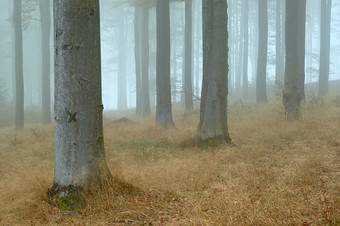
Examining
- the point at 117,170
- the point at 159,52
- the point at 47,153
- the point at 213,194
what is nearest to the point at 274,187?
the point at 213,194

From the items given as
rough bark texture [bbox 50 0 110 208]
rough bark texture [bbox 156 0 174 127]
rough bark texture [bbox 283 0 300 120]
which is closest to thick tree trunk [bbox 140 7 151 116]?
rough bark texture [bbox 156 0 174 127]

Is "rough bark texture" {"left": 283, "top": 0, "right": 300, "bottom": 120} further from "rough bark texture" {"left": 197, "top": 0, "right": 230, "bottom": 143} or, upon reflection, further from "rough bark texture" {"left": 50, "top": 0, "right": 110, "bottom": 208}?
"rough bark texture" {"left": 50, "top": 0, "right": 110, "bottom": 208}

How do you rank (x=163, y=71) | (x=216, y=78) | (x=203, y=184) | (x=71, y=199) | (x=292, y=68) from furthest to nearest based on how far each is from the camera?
(x=163, y=71) → (x=292, y=68) → (x=216, y=78) → (x=203, y=184) → (x=71, y=199)

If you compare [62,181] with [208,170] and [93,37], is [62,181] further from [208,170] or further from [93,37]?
[208,170]

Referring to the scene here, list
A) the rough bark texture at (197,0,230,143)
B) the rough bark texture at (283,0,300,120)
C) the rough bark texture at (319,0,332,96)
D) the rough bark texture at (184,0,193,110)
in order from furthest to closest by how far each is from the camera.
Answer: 1. the rough bark texture at (319,0,332,96)
2. the rough bark texture at (184,0,193,110)
3. the rough bark texture at (283,0,300,120)
4. the rough bark texture at (197,0,230,143)

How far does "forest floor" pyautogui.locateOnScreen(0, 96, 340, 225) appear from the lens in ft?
10.4

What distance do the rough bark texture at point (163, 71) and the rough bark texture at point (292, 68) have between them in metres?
4.16

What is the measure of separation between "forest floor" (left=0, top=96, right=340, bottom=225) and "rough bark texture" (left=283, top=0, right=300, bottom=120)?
1.54m

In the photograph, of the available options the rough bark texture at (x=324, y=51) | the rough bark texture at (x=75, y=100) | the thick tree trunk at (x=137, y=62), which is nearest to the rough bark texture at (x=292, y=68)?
the rough bark texture at (x=75, y=100)

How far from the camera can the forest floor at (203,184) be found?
3.16 metres

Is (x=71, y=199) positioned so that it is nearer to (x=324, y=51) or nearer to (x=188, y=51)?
(x=188, y=51)

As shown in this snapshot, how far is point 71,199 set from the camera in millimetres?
3789

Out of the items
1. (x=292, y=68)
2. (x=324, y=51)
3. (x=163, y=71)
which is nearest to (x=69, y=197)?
(x=163, y=71)

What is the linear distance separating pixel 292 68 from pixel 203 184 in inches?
281
